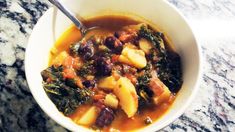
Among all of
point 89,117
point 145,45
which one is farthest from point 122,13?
point 89,117

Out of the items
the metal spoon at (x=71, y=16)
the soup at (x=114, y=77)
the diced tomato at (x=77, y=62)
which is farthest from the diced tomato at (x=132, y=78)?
the metal spoon at (x=71, y=16)

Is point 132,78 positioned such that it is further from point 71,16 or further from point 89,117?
point 71,16

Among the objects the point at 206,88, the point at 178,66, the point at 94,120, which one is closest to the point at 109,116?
the point at 94,120

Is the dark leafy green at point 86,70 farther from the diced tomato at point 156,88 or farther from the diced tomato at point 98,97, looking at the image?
the diced tomato at point 156,88

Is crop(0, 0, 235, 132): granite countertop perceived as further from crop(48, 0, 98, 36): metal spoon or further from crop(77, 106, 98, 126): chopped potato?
crop(48, 0, 98, 36): metal spoon

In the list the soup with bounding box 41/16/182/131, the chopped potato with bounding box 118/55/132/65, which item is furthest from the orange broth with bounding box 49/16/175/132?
the chopped potato with bounding box 118/55/132/65

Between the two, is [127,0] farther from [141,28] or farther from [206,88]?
[206,88]
